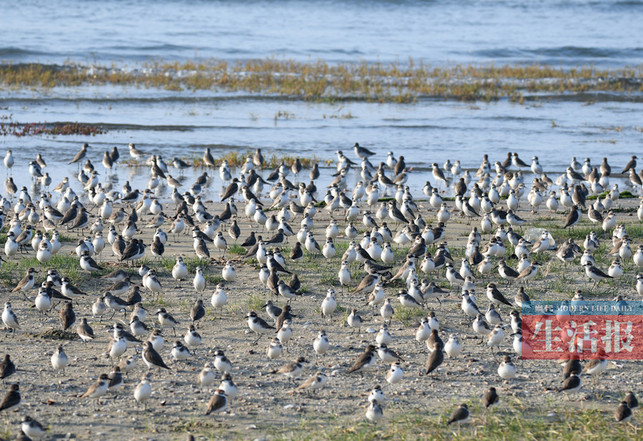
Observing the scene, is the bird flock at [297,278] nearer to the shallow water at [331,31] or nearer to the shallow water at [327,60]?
the shallow water at [327,60]

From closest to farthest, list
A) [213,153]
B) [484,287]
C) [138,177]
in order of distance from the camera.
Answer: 1. [484,287]
2. [138,177]
3. [213,153]

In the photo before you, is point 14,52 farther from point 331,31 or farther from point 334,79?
point 331,31

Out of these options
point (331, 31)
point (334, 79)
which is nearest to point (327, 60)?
point (334, 79)

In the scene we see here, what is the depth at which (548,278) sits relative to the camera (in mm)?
16188

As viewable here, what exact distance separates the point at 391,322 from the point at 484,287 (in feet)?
8.17

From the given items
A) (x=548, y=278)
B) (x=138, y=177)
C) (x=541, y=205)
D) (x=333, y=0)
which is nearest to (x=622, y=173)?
(x=541, y=205)

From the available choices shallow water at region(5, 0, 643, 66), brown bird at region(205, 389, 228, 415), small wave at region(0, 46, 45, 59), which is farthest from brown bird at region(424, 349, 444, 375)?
small wave at region(0, 46, 45, 59)

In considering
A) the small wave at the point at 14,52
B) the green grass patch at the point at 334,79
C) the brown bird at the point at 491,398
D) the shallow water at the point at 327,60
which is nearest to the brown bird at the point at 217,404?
the brown bird at the point at 491,398

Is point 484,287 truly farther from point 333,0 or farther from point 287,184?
point 333,0

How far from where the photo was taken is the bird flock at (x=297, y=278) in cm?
1177

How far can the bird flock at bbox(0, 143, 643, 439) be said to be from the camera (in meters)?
11.8

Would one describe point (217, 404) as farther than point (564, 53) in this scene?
No

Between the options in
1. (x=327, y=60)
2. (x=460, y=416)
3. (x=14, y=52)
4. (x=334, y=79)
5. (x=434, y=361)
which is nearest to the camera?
(x=460, y=416)

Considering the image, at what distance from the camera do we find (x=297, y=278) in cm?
1495
